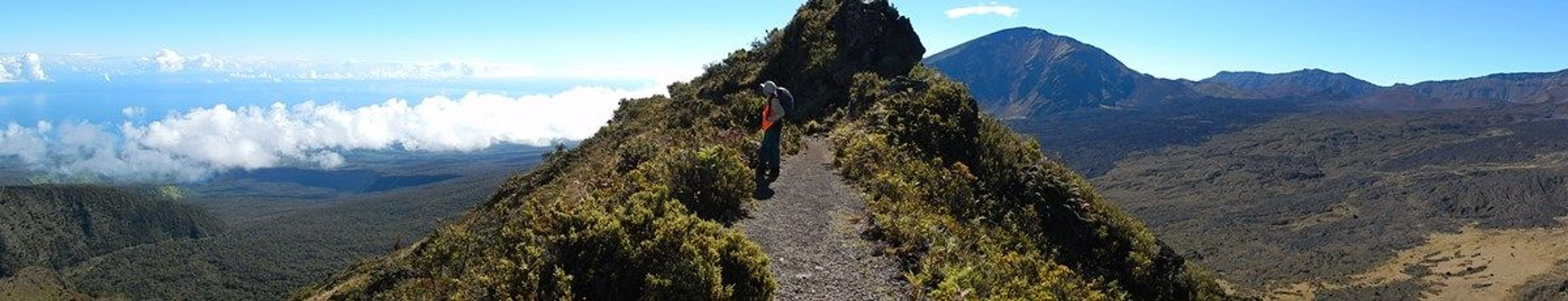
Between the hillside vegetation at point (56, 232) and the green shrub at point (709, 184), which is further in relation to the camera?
the hillside vegetation at point (56, 232)

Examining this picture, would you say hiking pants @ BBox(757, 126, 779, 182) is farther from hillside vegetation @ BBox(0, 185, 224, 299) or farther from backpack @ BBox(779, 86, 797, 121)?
hillside vegetation @ BBox(0, 185, 224, 299)

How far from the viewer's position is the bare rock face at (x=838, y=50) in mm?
27094

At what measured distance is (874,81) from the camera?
Result: 82.1 feet

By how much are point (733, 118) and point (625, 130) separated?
495 centimetres

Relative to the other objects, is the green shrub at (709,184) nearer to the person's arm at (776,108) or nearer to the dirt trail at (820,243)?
the dirt trail at (820,243)

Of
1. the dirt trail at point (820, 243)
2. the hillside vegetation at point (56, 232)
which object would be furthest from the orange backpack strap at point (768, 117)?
the hillside vegetation at point (56, 232)

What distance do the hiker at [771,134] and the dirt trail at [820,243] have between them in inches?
9.4

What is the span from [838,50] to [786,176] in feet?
40.0

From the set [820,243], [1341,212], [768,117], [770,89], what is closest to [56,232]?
[768,117]

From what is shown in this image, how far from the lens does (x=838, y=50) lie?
2834 cm

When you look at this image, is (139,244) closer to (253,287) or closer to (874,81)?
(253,287)

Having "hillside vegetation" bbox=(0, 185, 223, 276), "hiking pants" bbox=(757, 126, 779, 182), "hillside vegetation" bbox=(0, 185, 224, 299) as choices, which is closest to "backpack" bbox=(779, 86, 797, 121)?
"hiking pants" bbox=(757, 126, 779, 182)

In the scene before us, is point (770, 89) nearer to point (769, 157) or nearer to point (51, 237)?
point (769, 157)

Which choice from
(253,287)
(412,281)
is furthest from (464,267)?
(253,287)
